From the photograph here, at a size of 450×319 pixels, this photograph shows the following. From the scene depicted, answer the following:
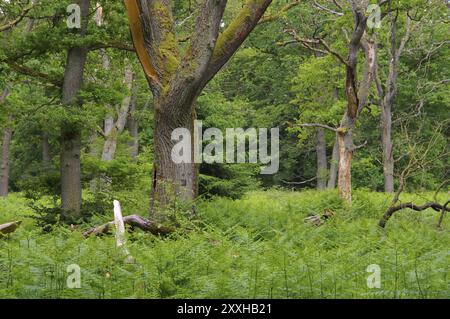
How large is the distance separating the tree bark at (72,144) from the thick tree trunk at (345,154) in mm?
7203

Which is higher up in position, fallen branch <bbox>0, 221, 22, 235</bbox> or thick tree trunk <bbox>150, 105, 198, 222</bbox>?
thick tree trunk <bbox>150, 105, 198, 222</bbox>

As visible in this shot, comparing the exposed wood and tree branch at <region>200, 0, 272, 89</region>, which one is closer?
tree branch at <region>200, 0, 272, 89</region>

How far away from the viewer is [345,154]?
17016 millimetres

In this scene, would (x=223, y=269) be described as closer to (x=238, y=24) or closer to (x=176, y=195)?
(x=176, y=195)

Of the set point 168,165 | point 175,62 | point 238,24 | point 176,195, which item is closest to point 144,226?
point 176,195

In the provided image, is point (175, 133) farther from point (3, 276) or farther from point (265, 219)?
point (3, 276)

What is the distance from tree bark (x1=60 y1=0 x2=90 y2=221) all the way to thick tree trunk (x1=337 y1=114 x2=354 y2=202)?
7.20 metres

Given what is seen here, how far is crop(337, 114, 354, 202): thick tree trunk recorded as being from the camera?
16547mm

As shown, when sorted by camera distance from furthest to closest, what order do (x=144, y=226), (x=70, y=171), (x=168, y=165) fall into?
(x=70, y=171), (x=168, y=165), (x=144, y=226)

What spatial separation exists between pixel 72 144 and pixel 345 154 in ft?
25.2

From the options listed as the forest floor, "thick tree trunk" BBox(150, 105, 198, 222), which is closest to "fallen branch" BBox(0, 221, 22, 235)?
the forest floor

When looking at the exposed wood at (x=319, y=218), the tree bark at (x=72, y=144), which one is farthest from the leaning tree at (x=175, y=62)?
the tree bark at (x=72, y=144)

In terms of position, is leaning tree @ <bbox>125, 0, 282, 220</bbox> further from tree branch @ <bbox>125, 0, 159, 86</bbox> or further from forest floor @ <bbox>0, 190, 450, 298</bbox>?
forest floor @ <bbox>0, 190, 450, 298</bbox>
